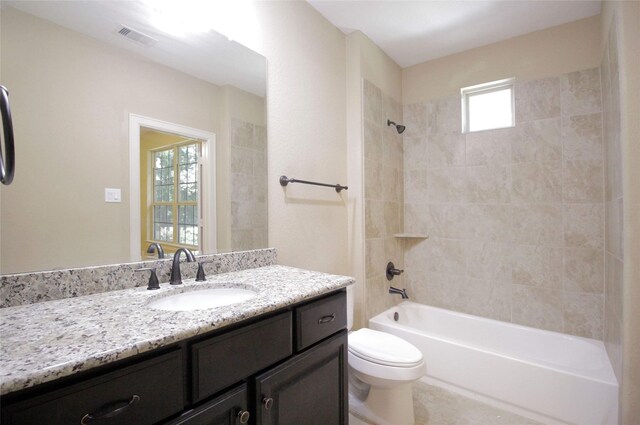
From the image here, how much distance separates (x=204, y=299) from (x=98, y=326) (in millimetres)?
441

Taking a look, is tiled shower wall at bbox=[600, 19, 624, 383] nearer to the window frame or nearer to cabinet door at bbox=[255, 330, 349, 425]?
cabinet door at bbox=[255, 330, 349, 425]

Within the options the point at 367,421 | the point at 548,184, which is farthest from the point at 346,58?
the point at 367,421

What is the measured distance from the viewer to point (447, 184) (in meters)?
2.62

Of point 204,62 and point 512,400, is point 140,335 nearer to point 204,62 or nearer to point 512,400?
point 204,62

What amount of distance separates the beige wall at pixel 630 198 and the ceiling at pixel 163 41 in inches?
69.8

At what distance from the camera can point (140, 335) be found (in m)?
0.66

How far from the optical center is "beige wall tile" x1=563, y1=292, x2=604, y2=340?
6.66 feet

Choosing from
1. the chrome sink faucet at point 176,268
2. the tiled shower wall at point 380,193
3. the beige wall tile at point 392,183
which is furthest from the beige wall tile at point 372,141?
the chrome sink faucet at point 176,268

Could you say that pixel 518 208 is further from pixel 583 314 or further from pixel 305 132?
pixel 305 132

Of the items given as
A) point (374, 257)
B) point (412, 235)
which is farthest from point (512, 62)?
point (374, 257)

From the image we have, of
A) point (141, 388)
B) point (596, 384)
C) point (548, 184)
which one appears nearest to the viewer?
point (141, 388)

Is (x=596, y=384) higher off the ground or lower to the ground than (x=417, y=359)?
lower

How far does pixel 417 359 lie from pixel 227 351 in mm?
1145

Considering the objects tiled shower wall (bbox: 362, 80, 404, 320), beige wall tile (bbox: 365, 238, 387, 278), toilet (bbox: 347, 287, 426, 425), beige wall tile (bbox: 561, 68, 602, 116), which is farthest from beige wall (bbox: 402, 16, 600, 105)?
toilet (bbox: 347, 287, 426, 425)
